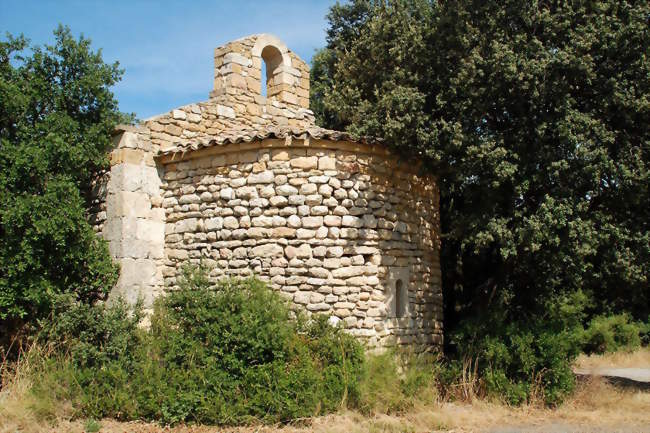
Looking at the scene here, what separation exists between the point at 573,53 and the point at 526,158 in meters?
1.68

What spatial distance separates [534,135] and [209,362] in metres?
5.96

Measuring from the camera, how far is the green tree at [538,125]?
8.78m

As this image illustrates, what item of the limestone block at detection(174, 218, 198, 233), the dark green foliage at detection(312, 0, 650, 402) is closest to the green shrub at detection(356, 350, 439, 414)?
the dark green foliage at detection(312, 0, 650, 402)

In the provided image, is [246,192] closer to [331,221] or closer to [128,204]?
[331,221]

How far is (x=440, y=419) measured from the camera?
8.12 metres

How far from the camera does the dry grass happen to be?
19203mm

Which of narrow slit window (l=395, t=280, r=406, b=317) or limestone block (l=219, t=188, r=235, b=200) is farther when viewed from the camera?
narrow slit window (l=395, t=280, r=406, b=317)

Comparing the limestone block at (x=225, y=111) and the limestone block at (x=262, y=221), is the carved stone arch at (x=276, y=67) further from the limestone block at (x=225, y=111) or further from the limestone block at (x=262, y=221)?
the limestone block at (x=262, y=221)

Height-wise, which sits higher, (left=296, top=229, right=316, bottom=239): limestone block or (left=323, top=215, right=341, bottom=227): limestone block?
(left=323, top=215, right=341, bottom=227): limestone block

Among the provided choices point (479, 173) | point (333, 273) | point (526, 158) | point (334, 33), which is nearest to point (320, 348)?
point (333, 273)

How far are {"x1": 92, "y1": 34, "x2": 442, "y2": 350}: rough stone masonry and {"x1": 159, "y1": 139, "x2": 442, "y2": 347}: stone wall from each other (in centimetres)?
2

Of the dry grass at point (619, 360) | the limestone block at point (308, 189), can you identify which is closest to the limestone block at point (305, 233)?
the limestone block at point (308, 189)

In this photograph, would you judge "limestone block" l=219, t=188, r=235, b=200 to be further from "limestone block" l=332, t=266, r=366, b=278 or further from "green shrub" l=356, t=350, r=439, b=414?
"green shrub" l=356, t=350, r=439, b=414

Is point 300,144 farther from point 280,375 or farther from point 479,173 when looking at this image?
point 280,375
